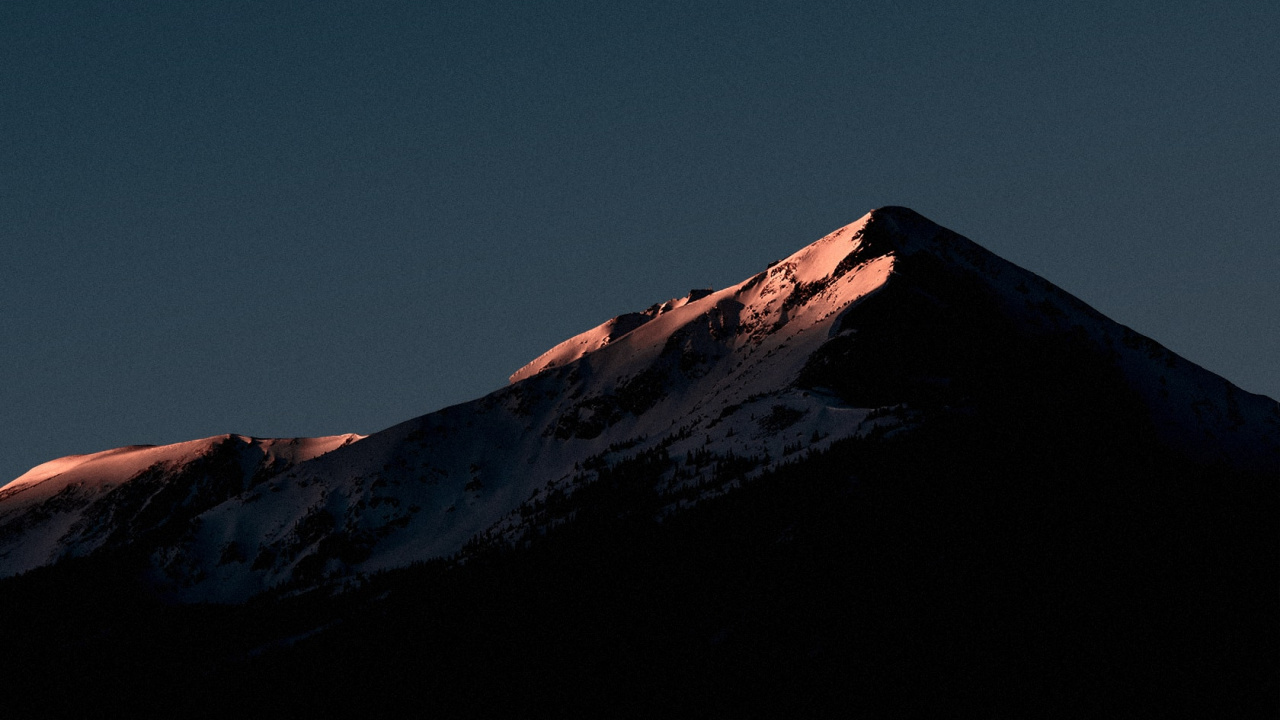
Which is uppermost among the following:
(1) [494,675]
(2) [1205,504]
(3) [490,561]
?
(3) [490,561]

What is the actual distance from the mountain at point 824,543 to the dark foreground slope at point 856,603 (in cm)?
31

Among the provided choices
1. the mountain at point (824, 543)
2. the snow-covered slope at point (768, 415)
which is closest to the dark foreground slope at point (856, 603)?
the mountain at point (824, 543)

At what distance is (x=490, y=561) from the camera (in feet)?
504

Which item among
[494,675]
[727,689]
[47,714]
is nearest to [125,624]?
[47,714]

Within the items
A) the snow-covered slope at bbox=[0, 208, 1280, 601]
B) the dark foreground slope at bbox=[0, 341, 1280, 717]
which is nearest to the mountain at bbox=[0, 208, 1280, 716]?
the dark foreground slope at bbox=[0, 341, 1280, 717]

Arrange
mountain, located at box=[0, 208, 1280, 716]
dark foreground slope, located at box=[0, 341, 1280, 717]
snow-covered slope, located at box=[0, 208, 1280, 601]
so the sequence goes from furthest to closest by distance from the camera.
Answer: snow-covered slope, located at box=[0, 208, 1280, 601], mountain, located at box=[0, 208, 1280, 716], dark foreground slope, located at box=[0, 341, 1280, 717]

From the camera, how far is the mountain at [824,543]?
106125 millimetres

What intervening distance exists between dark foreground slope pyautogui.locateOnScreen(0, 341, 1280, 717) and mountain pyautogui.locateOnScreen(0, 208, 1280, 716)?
0.31 m

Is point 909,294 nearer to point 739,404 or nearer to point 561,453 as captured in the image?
point 739,404

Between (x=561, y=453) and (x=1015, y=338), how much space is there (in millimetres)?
62370

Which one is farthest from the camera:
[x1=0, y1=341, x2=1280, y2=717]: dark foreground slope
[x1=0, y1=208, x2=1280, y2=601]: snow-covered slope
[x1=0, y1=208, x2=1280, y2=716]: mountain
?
[x1=0, y1=208, x2=1280, y2=601]: snow-covered slope

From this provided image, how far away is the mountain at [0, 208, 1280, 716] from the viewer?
10612cm

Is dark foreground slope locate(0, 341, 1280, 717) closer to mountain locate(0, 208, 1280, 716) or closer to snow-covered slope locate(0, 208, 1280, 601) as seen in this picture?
mountain locate(0, 208, 1280, 716)

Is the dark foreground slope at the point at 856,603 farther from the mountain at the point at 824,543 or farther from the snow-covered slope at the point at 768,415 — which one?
the snow-covered slope at the point at 768,415
